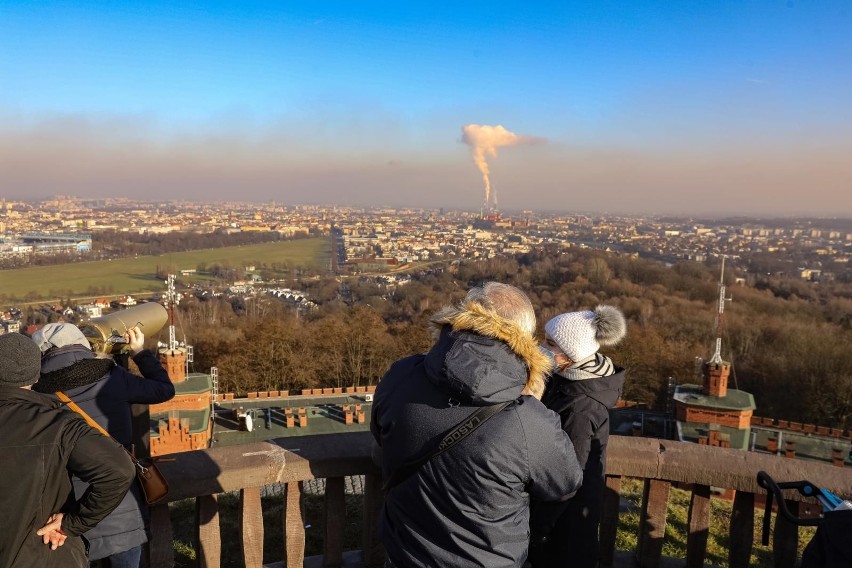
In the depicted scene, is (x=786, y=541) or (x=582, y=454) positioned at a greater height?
(x=582, y=454)

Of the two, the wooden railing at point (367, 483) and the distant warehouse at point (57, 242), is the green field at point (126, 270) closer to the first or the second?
the distant warehouse at point (57, 242)

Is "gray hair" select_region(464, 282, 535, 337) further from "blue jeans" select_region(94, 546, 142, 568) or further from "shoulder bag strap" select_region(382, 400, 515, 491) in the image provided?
"blue jeans" select_region(94, 546, 142, 568)

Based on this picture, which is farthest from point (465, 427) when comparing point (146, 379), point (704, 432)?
point (704, 432)

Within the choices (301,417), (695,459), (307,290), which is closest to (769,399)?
(301,417)

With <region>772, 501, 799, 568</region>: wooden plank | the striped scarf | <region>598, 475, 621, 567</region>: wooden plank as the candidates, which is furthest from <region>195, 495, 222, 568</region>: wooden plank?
<region>772, 501, 799, 568</region>: wooden plank

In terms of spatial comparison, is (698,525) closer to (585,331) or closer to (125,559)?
(585,331)

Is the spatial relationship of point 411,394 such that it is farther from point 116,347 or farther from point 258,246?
point 258,246
